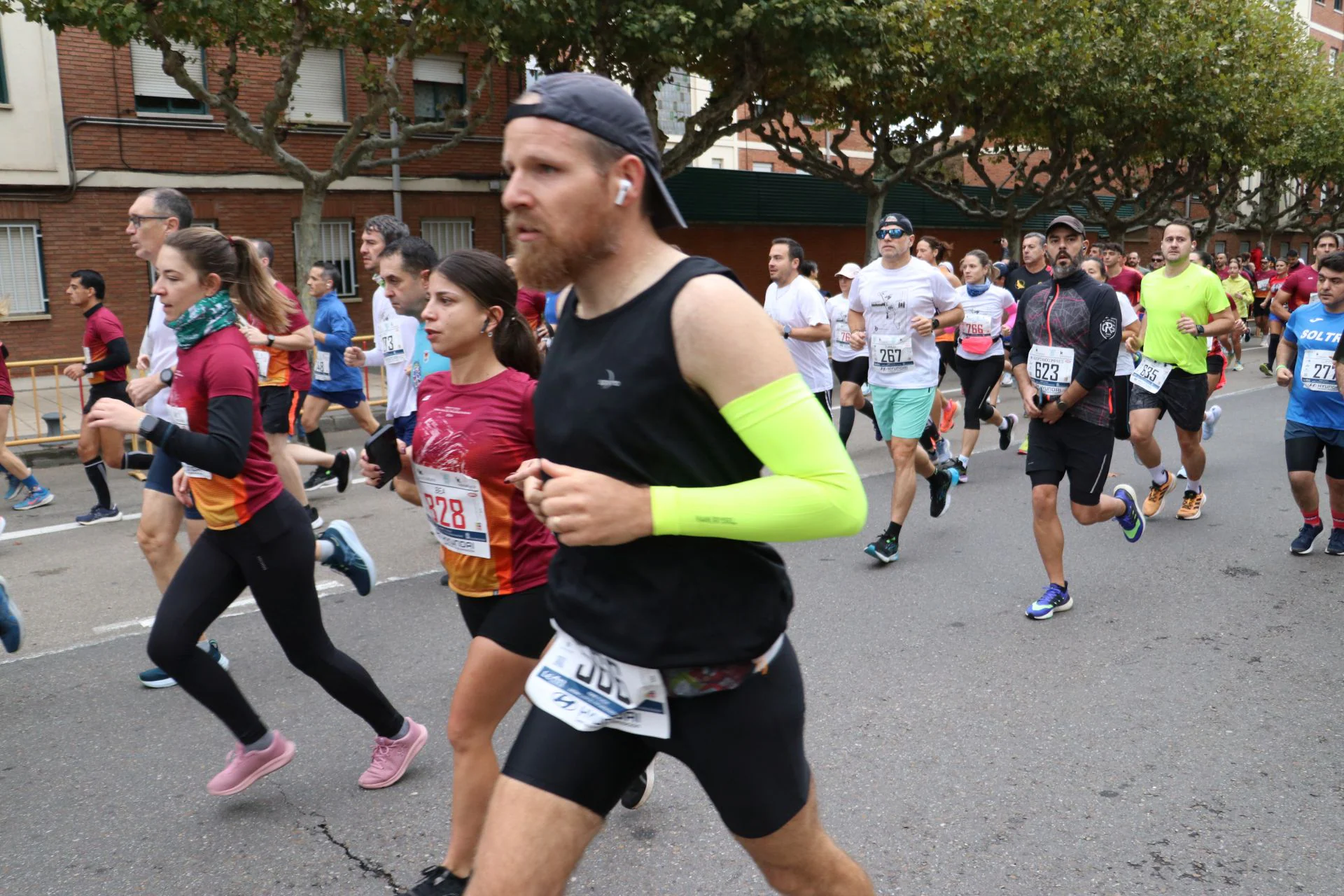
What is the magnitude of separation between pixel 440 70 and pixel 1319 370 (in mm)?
18887

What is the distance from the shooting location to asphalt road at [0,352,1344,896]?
3.31 m

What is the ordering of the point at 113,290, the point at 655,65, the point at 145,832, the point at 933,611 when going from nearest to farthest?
the point at 145,832
the point at 933,611
the point at 655,65
the point at 113,290

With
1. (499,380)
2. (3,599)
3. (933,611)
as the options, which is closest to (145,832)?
(3,599)

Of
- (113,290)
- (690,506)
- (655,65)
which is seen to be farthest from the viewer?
(113,290)

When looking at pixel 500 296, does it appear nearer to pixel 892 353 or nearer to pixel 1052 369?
Answer: pixel 1052 369

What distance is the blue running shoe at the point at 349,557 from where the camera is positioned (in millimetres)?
4238

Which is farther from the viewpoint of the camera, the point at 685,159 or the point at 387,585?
the point at 685,159

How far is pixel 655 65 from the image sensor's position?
637 inches

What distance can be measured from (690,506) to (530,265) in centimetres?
47

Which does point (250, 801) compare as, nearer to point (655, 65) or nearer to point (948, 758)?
point (948, 758)

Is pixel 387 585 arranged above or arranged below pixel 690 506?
below

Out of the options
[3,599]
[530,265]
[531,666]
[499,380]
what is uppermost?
[530,265]

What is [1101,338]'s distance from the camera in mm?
5684

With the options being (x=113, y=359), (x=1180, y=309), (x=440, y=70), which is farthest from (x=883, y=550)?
(x=440, y=70)
